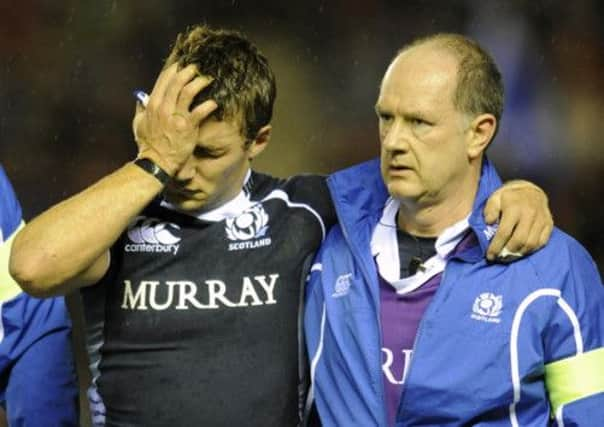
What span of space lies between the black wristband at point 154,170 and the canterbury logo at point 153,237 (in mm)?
190

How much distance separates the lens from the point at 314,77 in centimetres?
625

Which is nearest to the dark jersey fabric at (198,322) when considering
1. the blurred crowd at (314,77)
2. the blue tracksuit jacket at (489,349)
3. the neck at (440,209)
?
the blue tracksuit jacket at (489,349)

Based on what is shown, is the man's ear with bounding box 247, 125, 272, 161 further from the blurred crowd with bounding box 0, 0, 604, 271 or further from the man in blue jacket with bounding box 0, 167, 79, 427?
the blurred crowd with bounding box 0, 0, 604, 271

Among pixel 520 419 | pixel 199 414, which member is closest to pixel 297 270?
pixel 199 414

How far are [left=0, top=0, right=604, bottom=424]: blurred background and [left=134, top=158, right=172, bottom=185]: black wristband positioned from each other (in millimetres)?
3434

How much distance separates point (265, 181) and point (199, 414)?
0.60m

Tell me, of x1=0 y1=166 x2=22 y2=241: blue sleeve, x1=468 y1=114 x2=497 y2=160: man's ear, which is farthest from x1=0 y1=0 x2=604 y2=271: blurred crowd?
x1=468 y1=114 x2=497 y2=160: man's ear

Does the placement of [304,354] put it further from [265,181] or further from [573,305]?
[573,305]

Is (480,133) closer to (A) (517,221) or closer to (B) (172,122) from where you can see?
Answer: (A) (517,221)

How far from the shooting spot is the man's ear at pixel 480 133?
8.96 ft

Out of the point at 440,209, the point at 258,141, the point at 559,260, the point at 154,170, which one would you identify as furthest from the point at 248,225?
the point at 559,260

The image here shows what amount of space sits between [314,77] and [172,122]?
379cm

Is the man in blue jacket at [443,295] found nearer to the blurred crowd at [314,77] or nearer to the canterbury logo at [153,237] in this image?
the canterbury logo at [153,237]

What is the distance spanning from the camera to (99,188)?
8.12 feet
